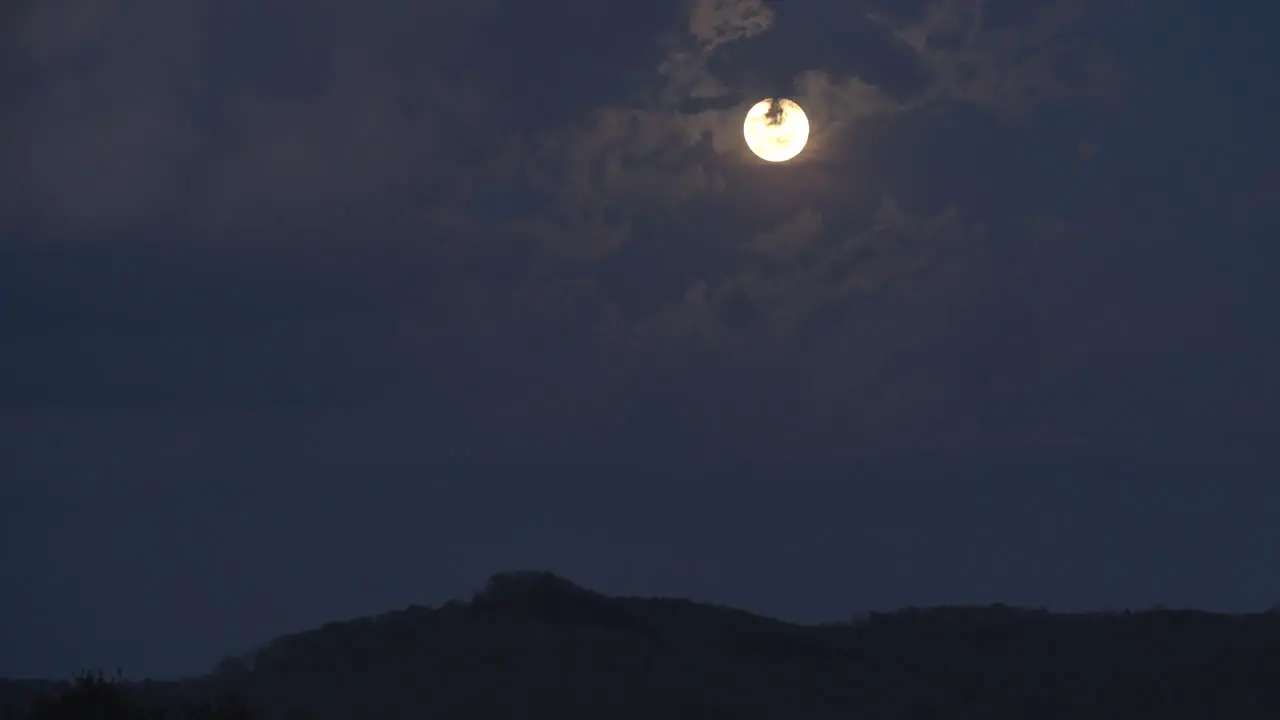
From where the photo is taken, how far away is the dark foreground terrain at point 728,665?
69.9 metres

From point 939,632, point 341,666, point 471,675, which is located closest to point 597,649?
point 471,675

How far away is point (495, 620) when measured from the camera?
264ft

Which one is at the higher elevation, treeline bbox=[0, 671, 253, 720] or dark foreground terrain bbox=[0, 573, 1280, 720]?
dark foreground terrain bbox=[0, 573, 1280, 720]

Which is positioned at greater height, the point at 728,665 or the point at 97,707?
the point at 728,665

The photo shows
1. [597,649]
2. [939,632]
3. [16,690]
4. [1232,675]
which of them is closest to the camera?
[16,690]

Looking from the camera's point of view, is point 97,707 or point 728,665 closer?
point 97,707

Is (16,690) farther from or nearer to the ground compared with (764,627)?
nearer to the ground

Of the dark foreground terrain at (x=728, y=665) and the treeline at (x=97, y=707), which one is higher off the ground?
the dark foreground terrain at (x=728, y=665)

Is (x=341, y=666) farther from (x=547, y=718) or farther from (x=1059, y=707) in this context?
(x=1059, y=707)

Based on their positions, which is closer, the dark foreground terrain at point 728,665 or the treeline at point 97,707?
the treeline at point 97,707

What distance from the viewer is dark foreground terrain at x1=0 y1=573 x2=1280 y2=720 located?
2753 inches

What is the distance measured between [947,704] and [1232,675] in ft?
36.8

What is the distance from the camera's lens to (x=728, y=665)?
255ft

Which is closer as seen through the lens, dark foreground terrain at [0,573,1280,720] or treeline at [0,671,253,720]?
treeline at [0,671,253,720]
